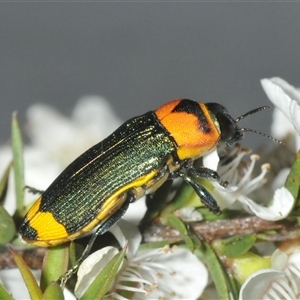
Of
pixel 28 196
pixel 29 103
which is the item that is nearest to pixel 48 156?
pixel 28 196

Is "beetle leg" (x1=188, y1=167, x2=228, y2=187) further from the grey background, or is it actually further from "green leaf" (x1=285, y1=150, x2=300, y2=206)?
the grey background

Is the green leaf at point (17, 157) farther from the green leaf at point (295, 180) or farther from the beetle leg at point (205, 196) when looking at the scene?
the green leaf at point (295, 180)

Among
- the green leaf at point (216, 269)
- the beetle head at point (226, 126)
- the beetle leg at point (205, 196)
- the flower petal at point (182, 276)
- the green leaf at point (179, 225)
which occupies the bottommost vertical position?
the flower petal at point (182, 276)

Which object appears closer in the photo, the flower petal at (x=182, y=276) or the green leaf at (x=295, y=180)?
the green leaf at (x=295, y=180)

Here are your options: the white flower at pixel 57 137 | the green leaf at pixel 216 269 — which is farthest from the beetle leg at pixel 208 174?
the white flower at pixel 57 137

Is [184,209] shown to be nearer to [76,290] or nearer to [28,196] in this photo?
[76,290]

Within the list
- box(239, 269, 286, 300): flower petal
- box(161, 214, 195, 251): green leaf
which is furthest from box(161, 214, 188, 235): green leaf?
box(239, 269, 286, 300): flower petal
